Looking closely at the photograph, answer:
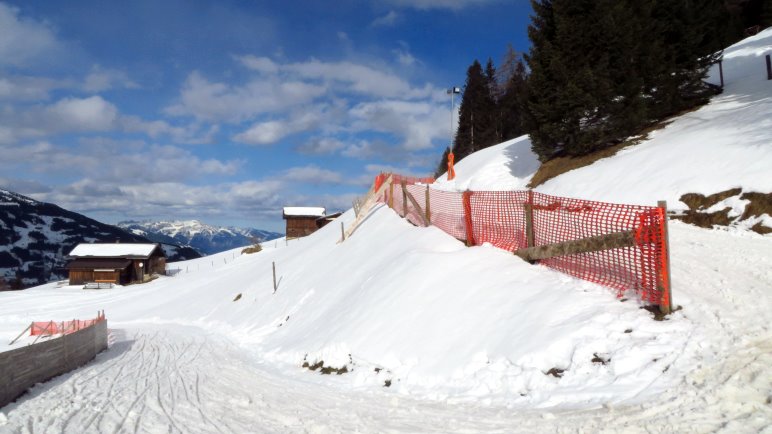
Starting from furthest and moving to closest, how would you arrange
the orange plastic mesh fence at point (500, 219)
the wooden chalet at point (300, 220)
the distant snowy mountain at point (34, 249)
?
the distant snowy mountain at point (34, 249) → the wooden chalet at point (300, 220) → the orange plastic mesh fence at point (500, 219)

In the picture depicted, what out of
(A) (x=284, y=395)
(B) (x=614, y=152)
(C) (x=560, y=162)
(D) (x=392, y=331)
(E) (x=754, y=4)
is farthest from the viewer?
(E) (x=754, y=4)

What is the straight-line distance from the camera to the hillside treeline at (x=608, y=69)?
65.7ft

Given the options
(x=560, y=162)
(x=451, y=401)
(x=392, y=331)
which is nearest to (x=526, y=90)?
(x=560, y=162)

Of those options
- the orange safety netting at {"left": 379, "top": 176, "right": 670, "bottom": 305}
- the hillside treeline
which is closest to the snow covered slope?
the hillside treeline

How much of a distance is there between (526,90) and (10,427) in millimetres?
23302

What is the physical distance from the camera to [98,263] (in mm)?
55312

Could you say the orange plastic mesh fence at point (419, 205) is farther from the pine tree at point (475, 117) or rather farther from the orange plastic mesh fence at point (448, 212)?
the pine tree at point (475, 117)

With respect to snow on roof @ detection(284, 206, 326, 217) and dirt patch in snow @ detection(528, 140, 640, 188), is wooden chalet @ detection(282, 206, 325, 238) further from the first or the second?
dirt patch in snow @ detection(528, 140, 640, 188)

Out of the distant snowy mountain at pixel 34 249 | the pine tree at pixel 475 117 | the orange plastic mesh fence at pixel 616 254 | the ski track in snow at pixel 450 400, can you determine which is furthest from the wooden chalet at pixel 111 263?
the distant snowy mountain at pixel 34 249

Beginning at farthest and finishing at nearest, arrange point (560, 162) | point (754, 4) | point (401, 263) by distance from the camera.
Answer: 1. point (754, 4)
2. point (560, 162)
3. point (401, 263)

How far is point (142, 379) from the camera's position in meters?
10.2

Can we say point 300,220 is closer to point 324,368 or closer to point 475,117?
point 475,117

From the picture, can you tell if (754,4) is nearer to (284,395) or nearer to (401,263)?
(401,263)

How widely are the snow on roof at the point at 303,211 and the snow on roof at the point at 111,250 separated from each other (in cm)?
1969
